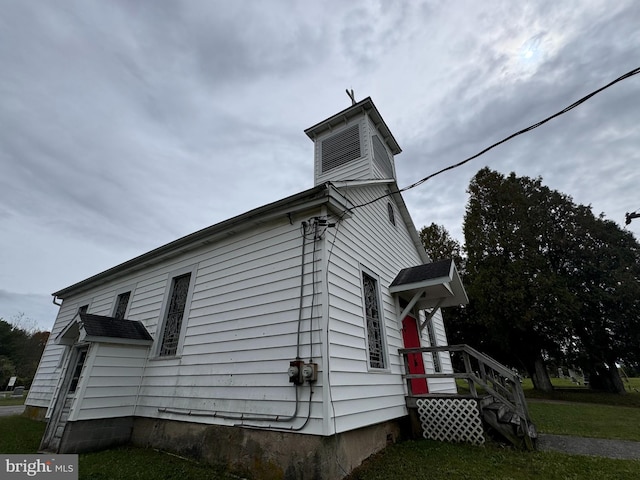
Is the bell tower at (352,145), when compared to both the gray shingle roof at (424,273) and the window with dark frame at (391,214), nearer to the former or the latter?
the window with dark frame at (391,214)

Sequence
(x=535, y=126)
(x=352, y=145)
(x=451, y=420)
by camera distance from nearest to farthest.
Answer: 1. (x=535, y=126)
2. (x=451, y=420)
3. (x=352, y=145)

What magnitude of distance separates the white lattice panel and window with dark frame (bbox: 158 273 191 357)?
5.62 meters

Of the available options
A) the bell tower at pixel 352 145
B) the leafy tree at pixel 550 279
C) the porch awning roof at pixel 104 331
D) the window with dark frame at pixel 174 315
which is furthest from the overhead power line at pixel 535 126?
the leafy tree at pixel 550 279

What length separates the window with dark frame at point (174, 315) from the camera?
6715mm

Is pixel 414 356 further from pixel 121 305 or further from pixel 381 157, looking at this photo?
pixel 121 305

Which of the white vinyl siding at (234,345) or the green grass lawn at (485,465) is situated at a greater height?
the white vinyl siding at (234,345)

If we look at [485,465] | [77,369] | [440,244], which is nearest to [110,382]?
[77,369]

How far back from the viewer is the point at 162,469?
4.47 metres

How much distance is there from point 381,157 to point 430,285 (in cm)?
470

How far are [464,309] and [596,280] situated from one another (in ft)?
27.1

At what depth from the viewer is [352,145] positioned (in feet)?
29.9

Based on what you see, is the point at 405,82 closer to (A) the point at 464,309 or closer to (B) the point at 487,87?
(B) the point at 487,87

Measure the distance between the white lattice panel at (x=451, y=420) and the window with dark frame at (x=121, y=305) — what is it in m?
8.60

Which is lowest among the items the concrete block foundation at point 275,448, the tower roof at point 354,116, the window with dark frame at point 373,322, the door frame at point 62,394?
the concrete block foundation at point 275,448
